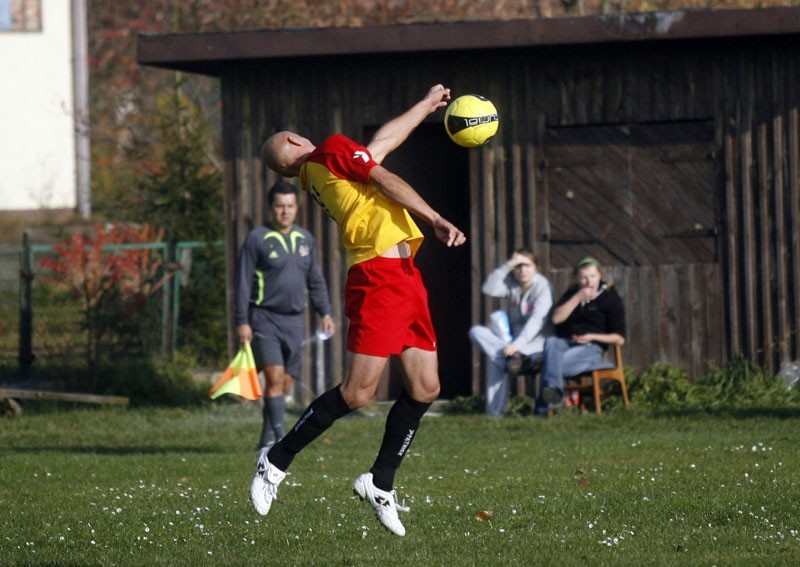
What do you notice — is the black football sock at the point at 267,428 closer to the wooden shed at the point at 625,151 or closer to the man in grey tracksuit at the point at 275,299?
the man in grey tracksuit at the point at 275,299

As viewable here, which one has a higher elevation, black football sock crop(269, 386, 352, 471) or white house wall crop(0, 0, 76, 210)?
white house wall crop(0, 0, 76, 210)

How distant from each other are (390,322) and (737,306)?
7.43 meters

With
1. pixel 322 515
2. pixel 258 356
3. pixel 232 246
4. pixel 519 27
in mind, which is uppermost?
pixel 519 27

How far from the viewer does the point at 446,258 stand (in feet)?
49.6

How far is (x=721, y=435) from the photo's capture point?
1140cm

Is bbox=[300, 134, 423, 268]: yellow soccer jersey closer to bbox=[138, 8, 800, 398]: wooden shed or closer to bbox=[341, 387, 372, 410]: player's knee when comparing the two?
bbox=[341, 387, 372, 410]: player's knee

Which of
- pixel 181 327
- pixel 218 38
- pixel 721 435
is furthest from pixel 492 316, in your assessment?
pixel 181 327

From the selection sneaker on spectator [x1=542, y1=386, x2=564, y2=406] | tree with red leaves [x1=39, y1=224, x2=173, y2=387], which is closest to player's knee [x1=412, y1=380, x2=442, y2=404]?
sneaker on spectator [x1=542, y1=386, x2=564, y2=406]

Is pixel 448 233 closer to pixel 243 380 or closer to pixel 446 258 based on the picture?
pixel 243 380

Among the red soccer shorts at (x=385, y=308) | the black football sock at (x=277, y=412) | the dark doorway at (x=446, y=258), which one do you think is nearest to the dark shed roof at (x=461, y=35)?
the dark doorway at (x=446, y=258)

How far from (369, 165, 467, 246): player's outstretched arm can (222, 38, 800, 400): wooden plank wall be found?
277 inches

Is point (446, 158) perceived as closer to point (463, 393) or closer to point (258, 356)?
point (463, 393)

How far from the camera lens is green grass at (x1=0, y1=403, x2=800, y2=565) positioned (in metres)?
7.04

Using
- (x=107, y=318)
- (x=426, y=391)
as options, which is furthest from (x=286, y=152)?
(x=107, y=318)
